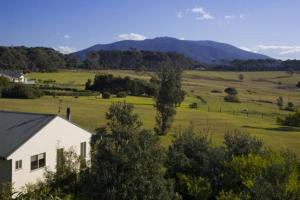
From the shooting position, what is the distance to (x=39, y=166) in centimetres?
2620

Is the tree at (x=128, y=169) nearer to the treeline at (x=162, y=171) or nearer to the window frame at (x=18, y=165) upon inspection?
the treeline at (x=162, y=171)

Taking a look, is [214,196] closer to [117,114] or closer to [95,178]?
[117,114]

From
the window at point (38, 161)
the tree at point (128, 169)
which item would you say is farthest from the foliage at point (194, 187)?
the window at point (38, 161)

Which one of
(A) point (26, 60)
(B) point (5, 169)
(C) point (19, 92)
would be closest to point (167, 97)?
(B) point (5, 169)

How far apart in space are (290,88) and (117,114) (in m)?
136

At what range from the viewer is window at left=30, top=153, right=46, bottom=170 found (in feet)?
84.6

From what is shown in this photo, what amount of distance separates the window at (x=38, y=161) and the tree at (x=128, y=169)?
→ 9.09 meters

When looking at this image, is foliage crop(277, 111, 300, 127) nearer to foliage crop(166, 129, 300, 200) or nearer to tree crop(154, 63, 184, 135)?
tree crop(154, 63, 184, 135)

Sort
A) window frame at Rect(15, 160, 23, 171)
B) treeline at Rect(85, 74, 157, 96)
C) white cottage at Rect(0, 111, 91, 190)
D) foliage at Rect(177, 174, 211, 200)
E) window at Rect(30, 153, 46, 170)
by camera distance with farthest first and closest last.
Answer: treeline at Rect(85, 74, 157, 96), window at Rect(30, 153, 46, 170), window frame at Rect(15, 160, 23, 171), white cottage at Rect(0, 111, 91, 190), foliage at Rect(177, 174, 211, 200)

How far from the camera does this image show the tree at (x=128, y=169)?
55.0 feet

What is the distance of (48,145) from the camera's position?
1062 inches

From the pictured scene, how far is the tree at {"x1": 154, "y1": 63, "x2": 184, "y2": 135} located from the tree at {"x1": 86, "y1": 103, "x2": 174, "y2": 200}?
34.1 m

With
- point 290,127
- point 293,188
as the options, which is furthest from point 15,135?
point 290,127

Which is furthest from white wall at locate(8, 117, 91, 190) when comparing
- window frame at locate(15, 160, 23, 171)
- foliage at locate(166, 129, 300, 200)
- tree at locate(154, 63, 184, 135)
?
tree at locate(154, 63, 184, 135)
